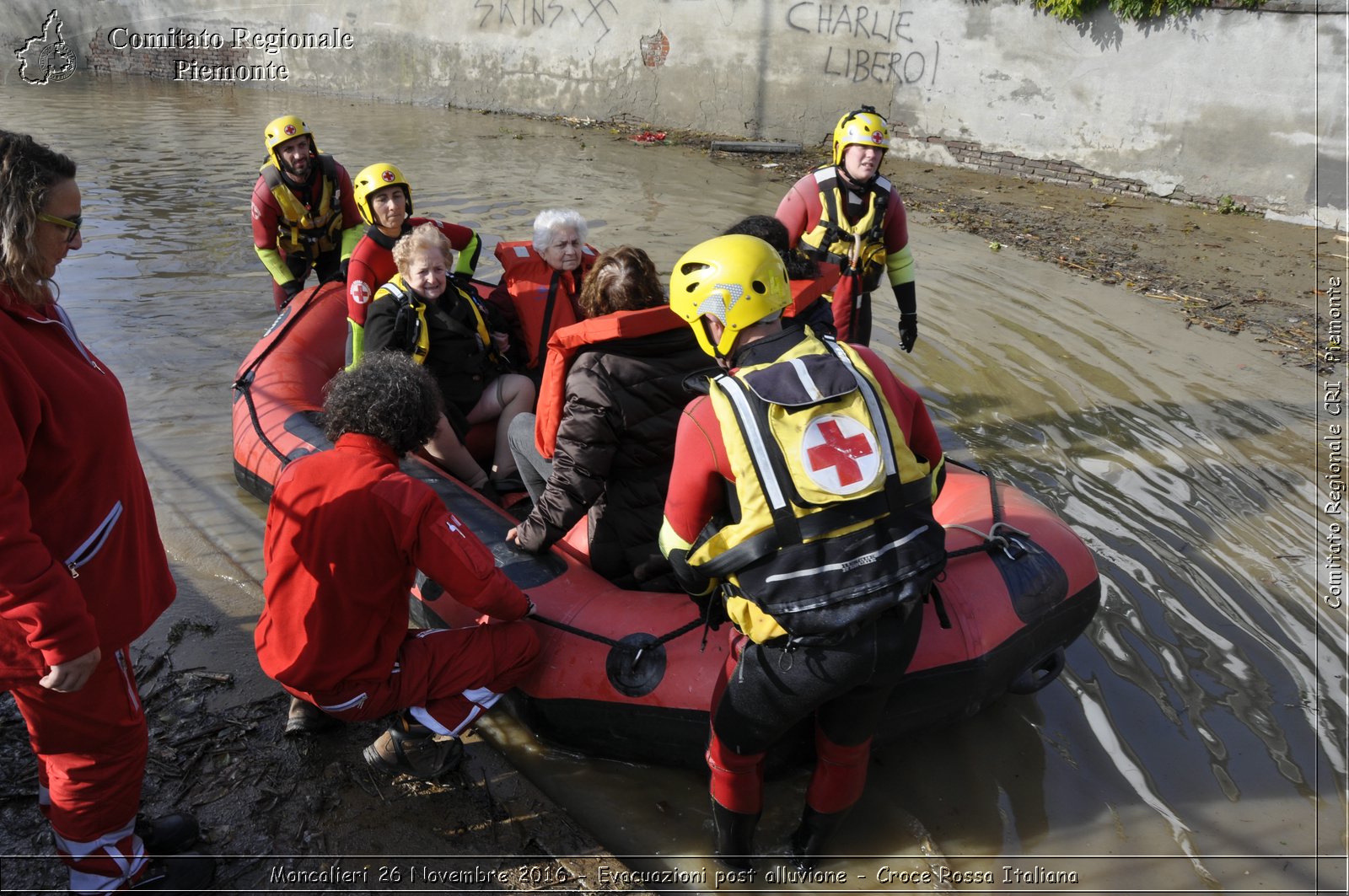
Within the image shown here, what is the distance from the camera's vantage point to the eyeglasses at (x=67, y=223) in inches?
75.7

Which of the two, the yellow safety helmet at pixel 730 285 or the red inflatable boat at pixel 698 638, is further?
the red inflatable boat at pixel 698 638

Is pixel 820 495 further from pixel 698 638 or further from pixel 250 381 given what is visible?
pixel 250 381

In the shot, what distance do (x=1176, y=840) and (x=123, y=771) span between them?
2976 mm

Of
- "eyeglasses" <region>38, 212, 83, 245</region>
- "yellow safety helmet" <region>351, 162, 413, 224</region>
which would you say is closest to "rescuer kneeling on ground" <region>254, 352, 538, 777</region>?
"eyeglasses" <region>38, 212, 83, 245</region>

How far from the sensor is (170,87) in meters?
18.1

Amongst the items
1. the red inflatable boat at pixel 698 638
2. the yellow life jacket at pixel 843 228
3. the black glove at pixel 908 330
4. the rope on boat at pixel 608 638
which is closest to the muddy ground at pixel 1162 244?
the black glove at pixel 908 330

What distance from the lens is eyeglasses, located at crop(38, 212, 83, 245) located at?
6.30ft

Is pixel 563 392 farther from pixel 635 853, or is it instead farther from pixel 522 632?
pixel 635 853

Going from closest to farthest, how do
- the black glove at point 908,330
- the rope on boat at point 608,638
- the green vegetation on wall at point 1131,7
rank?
the rope on boat at point 608,638
the black glove at point 908,330
the green vegetation on wall at point 1131,7

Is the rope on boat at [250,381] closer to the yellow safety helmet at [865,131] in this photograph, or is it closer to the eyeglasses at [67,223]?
the eyeglasses at [67,223]

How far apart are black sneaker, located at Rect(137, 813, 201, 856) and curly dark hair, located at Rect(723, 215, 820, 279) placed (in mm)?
2681

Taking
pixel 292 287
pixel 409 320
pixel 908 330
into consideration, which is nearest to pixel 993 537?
pixel 908 330

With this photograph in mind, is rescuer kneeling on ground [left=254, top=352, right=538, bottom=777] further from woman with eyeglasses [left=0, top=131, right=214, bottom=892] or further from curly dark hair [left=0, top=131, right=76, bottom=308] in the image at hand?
curly dark hair [left=0, top=131, right=76, bottom=308]

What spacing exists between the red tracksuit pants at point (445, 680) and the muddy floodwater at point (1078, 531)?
0.37 metres
